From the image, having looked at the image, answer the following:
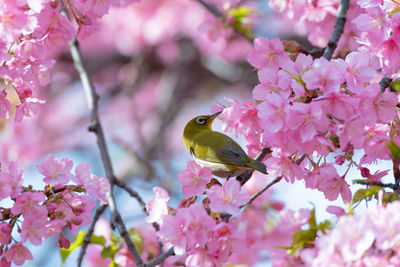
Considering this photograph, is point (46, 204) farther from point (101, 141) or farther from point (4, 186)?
point (101, 141)

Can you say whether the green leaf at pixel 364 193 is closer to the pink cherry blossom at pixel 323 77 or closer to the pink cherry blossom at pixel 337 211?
the pink cherry blossom at pixel 337 211

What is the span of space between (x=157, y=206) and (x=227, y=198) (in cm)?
33

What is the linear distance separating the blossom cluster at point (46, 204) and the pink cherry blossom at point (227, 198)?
20.1 inches

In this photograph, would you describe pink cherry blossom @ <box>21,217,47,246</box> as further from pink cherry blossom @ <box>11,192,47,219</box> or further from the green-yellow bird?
the green-yellow bird

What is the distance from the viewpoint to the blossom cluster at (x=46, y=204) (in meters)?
2.16

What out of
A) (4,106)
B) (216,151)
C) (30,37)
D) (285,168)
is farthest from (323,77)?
(4,106)

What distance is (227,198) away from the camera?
2176 millimetres

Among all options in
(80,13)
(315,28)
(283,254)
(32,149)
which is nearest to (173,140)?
(32,149)

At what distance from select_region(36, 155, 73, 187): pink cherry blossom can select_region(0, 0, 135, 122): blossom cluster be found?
33cm

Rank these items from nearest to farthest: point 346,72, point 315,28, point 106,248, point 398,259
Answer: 1. point 398,259
2. point 346,72
3. point 106,248
4. point 315,28

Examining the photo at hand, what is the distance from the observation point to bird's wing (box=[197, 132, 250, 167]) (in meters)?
2.75

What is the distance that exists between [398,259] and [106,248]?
1.98 meters

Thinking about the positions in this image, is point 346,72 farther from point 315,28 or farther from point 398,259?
point 315,28

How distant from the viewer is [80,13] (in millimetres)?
2646
